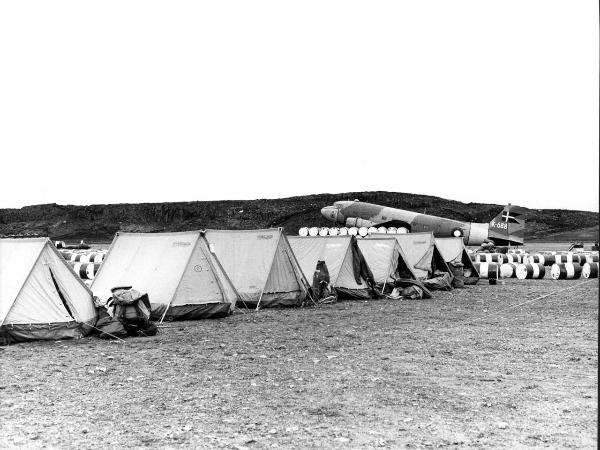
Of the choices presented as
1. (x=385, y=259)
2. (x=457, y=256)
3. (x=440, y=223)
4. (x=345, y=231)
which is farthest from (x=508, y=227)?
(x=385, y=259)

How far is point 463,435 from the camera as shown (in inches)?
225

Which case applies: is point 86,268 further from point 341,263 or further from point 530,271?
point 530,271

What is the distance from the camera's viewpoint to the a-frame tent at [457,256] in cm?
2372

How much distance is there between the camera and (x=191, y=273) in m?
13.8

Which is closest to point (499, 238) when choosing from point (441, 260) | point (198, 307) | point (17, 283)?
point (441, 260)

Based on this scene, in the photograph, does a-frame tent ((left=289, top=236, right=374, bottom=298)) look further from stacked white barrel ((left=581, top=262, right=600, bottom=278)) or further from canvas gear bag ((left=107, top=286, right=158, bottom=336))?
stacked white barrel ((left=581, top=262, right=600, bottom=278))

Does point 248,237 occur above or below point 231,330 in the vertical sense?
above

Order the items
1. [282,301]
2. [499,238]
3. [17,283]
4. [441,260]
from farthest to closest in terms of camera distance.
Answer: [499,238] < [441,260] < [282,301] < [17,283]

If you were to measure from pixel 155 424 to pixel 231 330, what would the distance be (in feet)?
20.1

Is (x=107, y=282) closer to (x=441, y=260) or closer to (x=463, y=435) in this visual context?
(x=463, y=435)

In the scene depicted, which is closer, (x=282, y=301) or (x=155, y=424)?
(x=155, y=424)

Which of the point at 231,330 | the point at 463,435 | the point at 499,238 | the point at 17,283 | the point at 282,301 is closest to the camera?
the point at 463,435

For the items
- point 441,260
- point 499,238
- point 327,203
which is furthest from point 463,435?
point 327,203

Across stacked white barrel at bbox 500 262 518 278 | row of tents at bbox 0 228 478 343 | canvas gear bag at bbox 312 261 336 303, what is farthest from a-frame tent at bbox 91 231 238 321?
stacked white barrel at bbox 500 262 518 278
